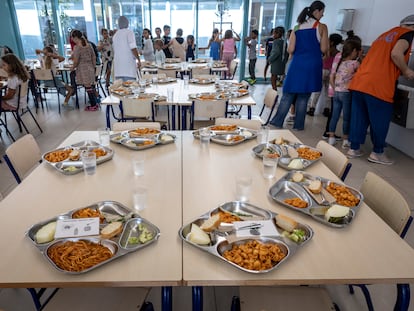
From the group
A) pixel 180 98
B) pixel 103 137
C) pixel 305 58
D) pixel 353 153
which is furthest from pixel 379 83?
pixel 103 137

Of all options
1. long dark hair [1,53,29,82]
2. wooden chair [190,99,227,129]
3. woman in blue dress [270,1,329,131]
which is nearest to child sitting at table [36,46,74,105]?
long dark hair [1,53,29,82]

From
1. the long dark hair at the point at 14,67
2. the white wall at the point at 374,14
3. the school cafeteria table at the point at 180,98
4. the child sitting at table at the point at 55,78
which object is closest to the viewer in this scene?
the school cafeteria table at the point at 180,98

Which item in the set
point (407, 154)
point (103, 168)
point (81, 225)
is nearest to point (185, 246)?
point (81, 225)

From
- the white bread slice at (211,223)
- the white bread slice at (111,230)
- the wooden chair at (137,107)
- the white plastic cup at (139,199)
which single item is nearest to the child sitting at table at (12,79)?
the wooden chair at (137,107)

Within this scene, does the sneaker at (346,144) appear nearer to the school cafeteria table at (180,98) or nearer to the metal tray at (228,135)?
the school cafeteria table at (180,98)

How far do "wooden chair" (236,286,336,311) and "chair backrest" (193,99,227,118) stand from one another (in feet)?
7.49

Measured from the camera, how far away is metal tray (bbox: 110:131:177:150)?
6.77ft

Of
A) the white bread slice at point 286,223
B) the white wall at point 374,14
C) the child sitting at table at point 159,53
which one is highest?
the white wall at point 374,14

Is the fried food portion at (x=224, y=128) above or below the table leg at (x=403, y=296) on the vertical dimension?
above

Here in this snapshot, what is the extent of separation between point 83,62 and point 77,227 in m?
4.96

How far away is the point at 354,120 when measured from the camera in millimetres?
3709

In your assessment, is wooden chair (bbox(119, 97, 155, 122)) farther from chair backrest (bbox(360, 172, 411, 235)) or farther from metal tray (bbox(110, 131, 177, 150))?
chair backrest (bbox(360, 172, 411, 235))

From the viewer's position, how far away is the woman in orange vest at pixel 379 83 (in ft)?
9.96

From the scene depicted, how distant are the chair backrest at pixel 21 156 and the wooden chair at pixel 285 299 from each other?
1505 millimetres
